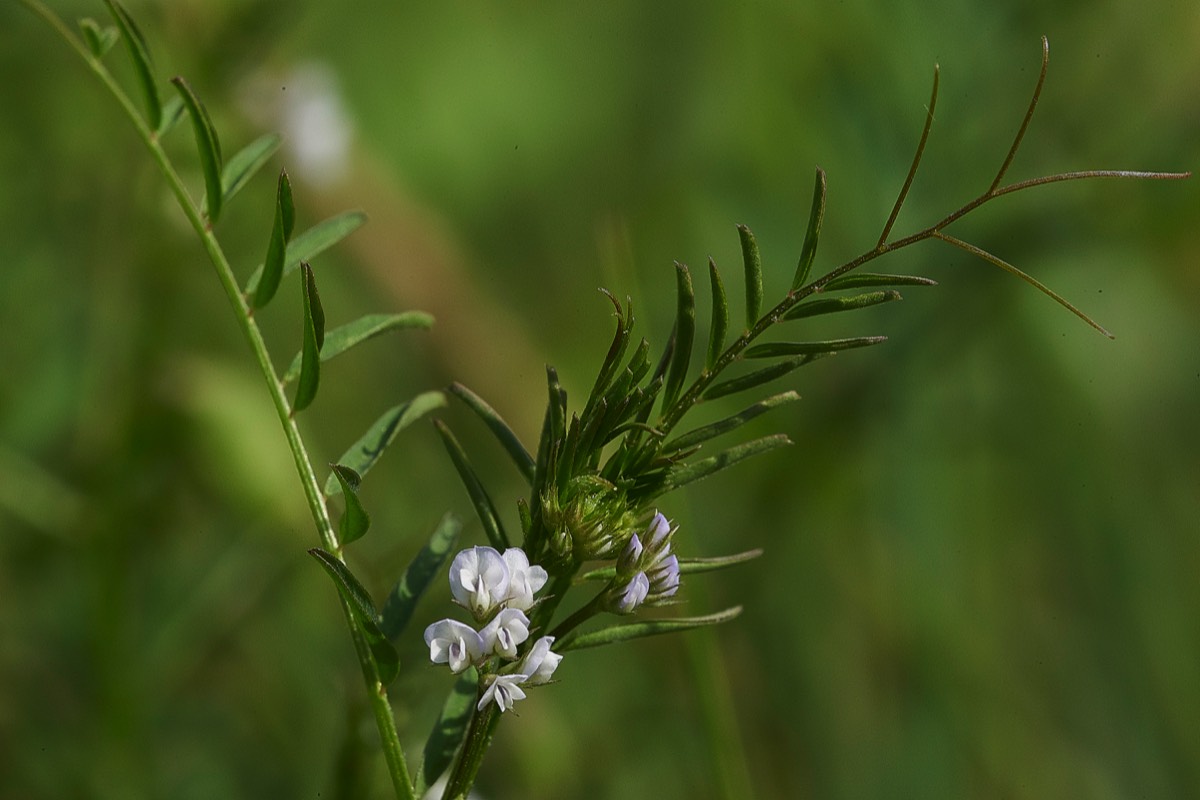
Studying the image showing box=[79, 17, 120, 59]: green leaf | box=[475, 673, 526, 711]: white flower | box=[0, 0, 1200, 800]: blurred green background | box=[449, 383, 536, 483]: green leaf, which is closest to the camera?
box=[475, 673, 526, 711]: white flower

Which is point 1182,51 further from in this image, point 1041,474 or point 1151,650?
point 1151,650

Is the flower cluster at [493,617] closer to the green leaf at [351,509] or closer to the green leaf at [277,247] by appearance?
the green leaf at [351,509]

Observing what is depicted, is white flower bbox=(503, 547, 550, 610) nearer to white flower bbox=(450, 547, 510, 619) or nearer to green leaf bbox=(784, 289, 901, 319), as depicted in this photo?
white flower bbox=(450, 547, 510, 619)

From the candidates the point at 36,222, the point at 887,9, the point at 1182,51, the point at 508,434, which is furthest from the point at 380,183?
the point at 508,434

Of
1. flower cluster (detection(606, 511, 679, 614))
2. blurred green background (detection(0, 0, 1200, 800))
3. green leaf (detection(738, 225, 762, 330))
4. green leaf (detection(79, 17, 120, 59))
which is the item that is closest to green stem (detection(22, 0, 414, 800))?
green leaf (detection(79, 17, 120, 59))


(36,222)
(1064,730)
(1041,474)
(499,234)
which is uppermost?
(36,222)

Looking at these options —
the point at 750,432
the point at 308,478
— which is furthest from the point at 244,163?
the point at 750,432

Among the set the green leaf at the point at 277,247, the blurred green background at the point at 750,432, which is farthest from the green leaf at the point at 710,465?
the blurred green background at the point at 750,432
